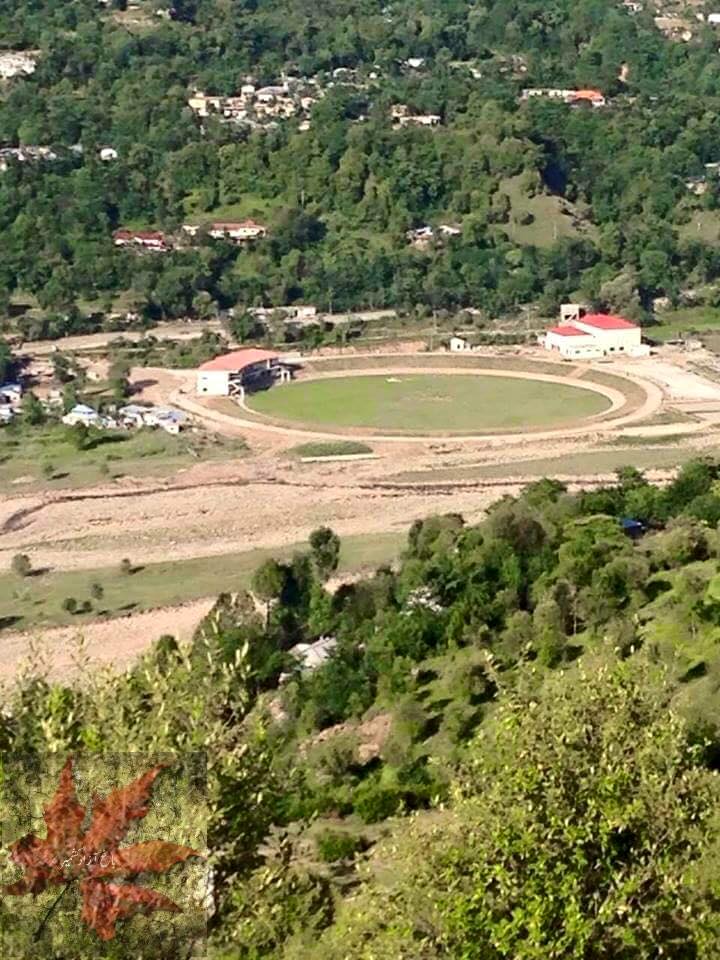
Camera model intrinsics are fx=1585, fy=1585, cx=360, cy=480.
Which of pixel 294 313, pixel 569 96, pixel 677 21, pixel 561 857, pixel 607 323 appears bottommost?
pixel 294 313

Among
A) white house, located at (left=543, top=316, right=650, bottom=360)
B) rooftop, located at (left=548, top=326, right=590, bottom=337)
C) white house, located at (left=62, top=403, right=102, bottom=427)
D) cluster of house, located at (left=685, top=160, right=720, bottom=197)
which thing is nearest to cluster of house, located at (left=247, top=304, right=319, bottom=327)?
rooftop, located at (left=548, top=326, right=590, bottom=337)

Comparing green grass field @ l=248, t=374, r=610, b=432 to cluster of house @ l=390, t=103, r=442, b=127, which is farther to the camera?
cluster of house @ l=390, t=103, r=442, b=127

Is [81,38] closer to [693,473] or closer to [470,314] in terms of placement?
[470,314]

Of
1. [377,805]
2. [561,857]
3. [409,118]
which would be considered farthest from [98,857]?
[409,118]

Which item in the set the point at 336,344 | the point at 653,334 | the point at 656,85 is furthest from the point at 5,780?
the point at 656,85

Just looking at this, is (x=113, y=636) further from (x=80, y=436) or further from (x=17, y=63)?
(x=17, y=63)

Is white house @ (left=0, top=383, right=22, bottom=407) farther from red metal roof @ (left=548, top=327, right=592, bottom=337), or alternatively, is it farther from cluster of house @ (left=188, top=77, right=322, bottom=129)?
cluster of house @ (left=188, top=77, right=322, bottom=129)
